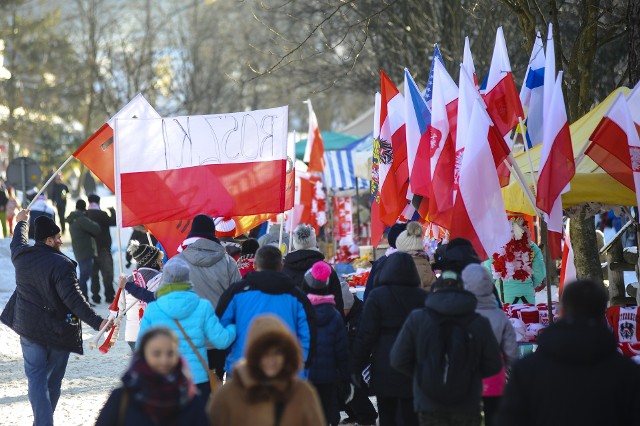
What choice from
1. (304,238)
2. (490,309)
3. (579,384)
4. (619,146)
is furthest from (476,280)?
(619,146)

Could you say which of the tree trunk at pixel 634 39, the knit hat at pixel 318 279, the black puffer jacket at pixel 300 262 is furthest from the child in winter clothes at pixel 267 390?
the tree trunk at pixel 634 39

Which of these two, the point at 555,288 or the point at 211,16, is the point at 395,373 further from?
the point at 211,16

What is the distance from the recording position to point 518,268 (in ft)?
40.8

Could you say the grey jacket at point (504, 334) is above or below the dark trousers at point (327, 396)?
above

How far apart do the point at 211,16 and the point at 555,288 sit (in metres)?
55.7

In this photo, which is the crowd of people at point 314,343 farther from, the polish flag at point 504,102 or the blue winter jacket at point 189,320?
the polish flag at point 504,102

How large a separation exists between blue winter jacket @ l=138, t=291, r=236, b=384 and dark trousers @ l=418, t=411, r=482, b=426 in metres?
1.50

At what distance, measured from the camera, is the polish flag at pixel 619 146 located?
30.5ft

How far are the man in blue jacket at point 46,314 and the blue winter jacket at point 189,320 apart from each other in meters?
1.60

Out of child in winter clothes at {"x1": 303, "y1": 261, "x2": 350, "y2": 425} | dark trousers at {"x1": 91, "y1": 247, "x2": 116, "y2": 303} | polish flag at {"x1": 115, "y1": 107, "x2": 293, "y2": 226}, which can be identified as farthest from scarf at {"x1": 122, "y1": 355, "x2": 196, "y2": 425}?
dark trousers at {"x1": 91, "y1": 247, "x2": 116, "y2": 303}

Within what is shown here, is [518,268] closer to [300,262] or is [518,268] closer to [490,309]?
[300,262]

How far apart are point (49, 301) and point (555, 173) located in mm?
4066

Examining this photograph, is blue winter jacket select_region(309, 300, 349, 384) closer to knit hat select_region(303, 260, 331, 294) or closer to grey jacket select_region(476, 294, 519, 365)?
knit hat select_region(303, 260, 331, 294)

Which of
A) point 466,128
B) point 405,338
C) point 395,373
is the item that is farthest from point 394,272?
point 466,128
